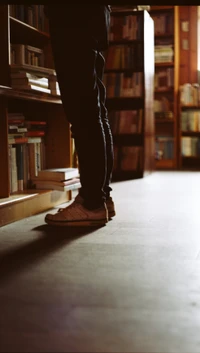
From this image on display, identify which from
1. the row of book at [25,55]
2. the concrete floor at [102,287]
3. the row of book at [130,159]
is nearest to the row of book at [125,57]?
the row of book at [130,159]

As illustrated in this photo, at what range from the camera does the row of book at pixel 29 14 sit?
2867 mm

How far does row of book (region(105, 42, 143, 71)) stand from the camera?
16.3 feet

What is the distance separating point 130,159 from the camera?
4.92m

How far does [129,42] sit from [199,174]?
135cm

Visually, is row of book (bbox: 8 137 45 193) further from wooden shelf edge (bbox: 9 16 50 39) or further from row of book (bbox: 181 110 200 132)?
row of book (bbox: 181 110 200 132)

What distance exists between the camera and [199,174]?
16.6ft

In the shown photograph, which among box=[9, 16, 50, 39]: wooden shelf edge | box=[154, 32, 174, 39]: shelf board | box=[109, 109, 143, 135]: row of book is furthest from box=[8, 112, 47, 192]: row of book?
box=[154, 32, 174, 39]: shelf board

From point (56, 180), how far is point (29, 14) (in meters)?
0.95

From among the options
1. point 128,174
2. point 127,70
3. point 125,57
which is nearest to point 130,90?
point 127,70

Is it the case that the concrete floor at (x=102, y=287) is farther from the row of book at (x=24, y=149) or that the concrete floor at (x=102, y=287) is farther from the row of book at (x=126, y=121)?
the row of book at (x=126, y=121)

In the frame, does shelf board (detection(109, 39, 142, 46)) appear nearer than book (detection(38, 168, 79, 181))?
No

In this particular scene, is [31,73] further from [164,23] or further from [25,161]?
[164,23]

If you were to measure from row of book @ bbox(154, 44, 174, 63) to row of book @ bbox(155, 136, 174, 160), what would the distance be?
85 centimetres

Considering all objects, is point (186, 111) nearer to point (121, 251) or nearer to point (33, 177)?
point (33, 177)
